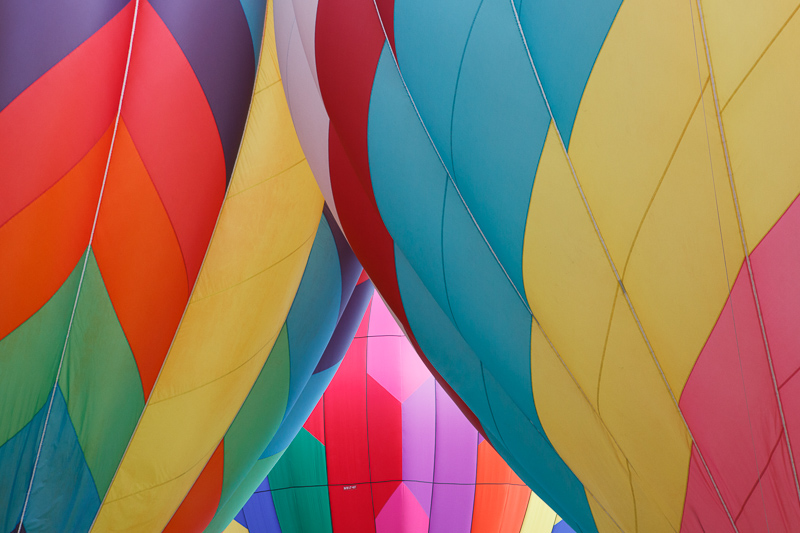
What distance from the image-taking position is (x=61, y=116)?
2191mm

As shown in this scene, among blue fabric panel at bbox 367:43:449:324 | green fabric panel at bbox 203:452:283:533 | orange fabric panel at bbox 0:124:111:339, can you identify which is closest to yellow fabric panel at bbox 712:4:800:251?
blue fabric panel at bbox 367:43:449:324

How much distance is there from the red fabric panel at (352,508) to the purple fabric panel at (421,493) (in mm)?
197

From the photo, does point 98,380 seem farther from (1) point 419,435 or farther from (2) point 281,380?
(1) point 419,435

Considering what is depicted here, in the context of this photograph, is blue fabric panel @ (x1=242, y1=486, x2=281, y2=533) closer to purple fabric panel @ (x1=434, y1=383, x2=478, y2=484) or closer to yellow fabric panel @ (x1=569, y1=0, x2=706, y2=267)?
purple fabric panel @ (x1=434, y1=383, x2=478, y2=484)

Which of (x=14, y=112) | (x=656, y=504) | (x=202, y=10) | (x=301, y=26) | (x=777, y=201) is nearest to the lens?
(x=777, y=201)

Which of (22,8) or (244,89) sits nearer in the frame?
(22,8)

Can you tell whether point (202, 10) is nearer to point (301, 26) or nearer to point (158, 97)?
point (158, 97)

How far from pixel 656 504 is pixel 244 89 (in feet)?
5.26

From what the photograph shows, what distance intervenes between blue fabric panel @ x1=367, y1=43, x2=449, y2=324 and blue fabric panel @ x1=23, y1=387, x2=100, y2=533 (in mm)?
1174

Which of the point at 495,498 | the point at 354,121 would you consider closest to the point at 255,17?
the point at 354,121

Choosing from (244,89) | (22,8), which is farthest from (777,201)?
(22,8)

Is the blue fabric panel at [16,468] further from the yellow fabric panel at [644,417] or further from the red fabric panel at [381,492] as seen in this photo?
the red fabric panel at [381,492]

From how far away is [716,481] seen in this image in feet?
4.58

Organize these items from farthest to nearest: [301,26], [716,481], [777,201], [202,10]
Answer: [202,10]
[301,26]
[716,481]
[777,201]
